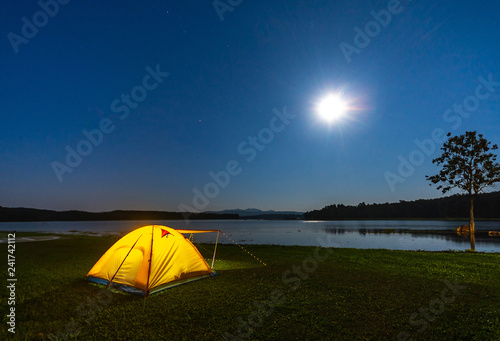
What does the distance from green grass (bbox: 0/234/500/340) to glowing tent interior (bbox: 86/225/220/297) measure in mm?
450

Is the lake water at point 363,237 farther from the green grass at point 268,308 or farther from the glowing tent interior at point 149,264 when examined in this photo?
the glowing tent interior at point 149,264

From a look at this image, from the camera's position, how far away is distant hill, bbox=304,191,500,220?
121906 mm

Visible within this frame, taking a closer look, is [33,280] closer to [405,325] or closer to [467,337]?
[405,325]

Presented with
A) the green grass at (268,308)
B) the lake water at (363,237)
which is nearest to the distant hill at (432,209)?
the lake water at (363,237)

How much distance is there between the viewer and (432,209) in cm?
14725

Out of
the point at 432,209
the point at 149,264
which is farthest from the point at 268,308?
the point at 432,209

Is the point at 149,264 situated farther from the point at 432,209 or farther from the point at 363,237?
the point at 432,209

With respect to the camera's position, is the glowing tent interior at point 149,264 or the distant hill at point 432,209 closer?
the glowing tent interior at point 149,264

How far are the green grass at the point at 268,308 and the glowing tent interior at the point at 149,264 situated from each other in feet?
1.48

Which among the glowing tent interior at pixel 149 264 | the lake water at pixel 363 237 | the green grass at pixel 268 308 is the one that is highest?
the glowing tent interior at pixel 149 264

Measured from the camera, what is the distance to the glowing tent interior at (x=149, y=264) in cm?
904

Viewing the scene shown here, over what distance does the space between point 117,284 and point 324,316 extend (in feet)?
22.2

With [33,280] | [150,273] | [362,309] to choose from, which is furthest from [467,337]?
[33,280]

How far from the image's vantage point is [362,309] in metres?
7.14
